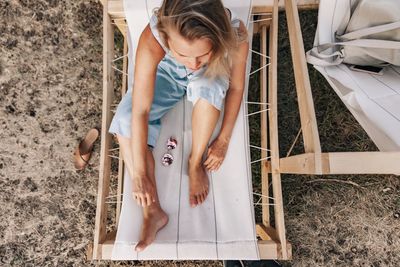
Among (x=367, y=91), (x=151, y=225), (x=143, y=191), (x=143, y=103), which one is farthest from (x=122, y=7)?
(x=367, y=91)

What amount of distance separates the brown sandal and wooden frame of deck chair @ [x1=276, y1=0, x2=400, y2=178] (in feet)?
2.45

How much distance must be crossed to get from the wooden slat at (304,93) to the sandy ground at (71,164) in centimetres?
51

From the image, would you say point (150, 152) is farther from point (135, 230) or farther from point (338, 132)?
point (338, 132)

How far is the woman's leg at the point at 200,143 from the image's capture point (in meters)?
1.29

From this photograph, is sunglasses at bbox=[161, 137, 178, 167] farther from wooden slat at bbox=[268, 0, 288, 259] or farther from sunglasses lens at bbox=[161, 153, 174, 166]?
wooden slat at bbox=[268, 0, 288, 259]

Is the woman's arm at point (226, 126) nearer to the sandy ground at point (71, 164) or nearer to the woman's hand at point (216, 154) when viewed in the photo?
the woman's hand at point (216, 154)

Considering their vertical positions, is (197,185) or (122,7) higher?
(122,7)

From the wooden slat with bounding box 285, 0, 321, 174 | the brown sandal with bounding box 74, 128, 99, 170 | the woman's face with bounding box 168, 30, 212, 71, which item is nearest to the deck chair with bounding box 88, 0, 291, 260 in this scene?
the wooden slat with bounding box 285, 0, 321, 174

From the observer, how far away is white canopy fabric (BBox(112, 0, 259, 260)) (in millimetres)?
1296

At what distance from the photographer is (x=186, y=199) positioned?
4.45 feet

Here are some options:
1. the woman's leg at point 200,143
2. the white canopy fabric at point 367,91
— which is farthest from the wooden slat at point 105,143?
the white canopy fabric at point 367,91

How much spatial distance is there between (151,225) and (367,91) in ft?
2.52

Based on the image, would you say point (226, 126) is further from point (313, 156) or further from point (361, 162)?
point (361, 162)

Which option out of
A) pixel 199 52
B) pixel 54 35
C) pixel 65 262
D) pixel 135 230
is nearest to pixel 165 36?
pixel 199 52
